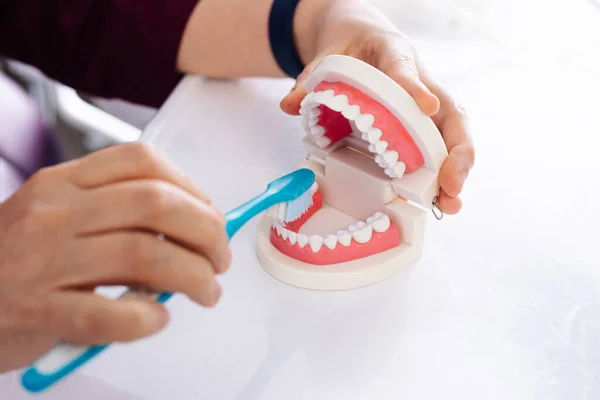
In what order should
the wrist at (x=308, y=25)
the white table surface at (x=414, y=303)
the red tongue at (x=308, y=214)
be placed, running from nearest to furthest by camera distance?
the white table surface at (x=414, y=303) < the red tongue at (x=308, y=214) < the wrist at (x=308, y=25)

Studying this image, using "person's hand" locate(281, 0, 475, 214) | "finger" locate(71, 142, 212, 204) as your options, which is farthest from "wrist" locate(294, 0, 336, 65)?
"finger" locate(71, 142, 212, 204)

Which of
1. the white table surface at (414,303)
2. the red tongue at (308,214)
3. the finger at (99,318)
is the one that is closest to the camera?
the finger at (99,318)

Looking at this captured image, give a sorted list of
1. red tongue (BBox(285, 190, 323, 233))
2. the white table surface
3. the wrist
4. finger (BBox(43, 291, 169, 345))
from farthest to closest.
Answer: the wrist
red tongue (BBox(285, 190, 323, 233))
the white table surface
finger (BBox(43, 291, 169, 345))

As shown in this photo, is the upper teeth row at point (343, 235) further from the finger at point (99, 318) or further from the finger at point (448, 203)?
the finger at point (99, 318)

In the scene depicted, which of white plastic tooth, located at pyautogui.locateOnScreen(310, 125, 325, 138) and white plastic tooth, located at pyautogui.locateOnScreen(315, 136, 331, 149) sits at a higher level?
white plastic tooth, located at pyautogui.locateOnScreen(310, 125, 325, 138)

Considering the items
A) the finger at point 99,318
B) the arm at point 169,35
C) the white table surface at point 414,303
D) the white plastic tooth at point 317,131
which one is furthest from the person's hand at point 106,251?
the arm at point 169,35

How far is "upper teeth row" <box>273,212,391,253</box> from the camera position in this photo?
1.80 ft

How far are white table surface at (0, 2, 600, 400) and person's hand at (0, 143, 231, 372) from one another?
0.39 feet

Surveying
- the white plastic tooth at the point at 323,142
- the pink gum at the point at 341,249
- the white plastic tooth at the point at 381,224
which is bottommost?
the pink gum at the point at 341,249

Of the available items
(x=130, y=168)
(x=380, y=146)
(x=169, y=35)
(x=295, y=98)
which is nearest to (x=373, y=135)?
(x=380, y=146)

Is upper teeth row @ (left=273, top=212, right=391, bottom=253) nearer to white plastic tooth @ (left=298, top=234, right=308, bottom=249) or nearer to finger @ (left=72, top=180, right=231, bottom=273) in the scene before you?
white plastic tooth @ (left=298, top=234, right=308, bottom=249)

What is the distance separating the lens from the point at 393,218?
1.87 ft

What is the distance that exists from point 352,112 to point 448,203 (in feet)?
0.40

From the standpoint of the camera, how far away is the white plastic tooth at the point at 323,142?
0.60 metres
